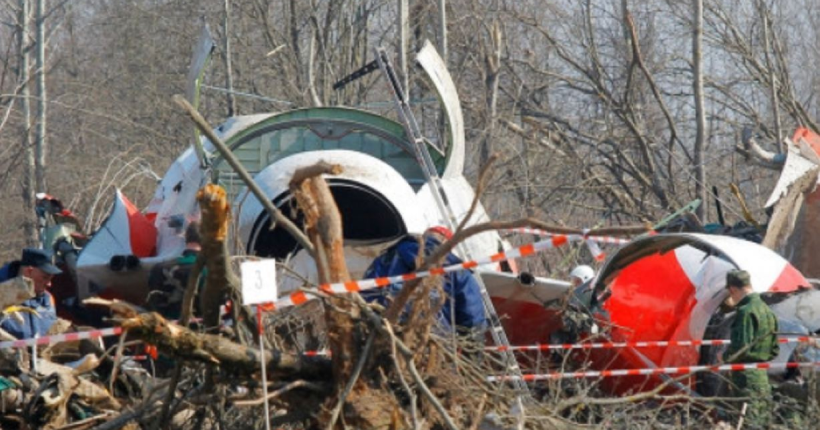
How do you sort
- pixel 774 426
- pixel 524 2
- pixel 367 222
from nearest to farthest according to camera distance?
pixel 774 426 → pixel 367 222 → pixel 524 2

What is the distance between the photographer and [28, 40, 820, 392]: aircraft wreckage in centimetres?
1001

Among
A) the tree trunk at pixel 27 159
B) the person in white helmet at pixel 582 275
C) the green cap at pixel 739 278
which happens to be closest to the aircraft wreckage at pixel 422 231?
the green cap at pixel 739 278

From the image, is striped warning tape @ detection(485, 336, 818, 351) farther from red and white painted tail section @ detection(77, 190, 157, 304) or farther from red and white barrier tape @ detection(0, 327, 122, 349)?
red and white painted tail section @ detection(77, 190, 157, 304)

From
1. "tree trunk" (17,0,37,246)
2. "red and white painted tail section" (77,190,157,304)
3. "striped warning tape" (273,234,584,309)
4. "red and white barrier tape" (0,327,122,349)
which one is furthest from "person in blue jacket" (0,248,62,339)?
"tree trunk" (17,0,37,246)

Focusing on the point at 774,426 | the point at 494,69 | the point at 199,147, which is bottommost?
the point at 774,426

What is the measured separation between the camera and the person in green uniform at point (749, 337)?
8.91 m

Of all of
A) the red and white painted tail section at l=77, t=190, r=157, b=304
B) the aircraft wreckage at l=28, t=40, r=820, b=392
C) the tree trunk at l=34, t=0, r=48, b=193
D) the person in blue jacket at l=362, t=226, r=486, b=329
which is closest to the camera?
the person in blue jacket at l=362, t=226, r=486, b=329

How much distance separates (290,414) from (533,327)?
14.7ft

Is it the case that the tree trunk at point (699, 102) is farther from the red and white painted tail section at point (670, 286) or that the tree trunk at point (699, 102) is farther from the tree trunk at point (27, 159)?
the tree trunk at point (27, 159)

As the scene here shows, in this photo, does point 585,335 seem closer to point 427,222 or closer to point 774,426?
Result: point 427,222

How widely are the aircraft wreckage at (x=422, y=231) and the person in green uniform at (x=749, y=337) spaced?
0.84 ft

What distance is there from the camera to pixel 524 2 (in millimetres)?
20672

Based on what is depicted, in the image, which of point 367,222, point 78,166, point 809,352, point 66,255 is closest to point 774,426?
point 809,352

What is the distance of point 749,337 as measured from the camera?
29.8ft
